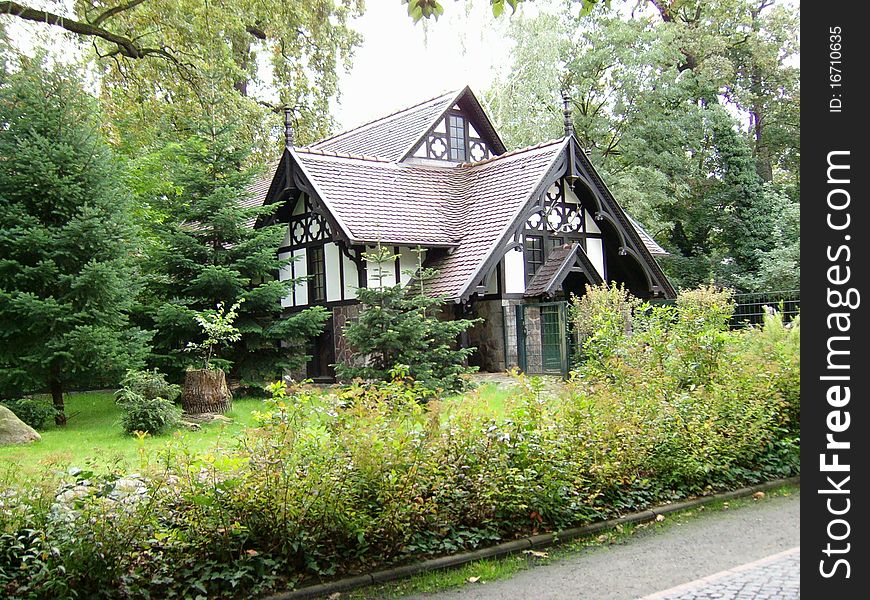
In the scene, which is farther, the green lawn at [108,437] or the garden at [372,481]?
the green lawn at [108,437]

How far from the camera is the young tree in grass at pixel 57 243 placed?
13.0m

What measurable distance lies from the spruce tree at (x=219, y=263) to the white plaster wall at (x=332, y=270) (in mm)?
2194

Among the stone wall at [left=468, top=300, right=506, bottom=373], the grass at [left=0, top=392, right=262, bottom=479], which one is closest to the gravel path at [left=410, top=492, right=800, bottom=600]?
the grass at [left=0, top=392, right=262, bottom=479]

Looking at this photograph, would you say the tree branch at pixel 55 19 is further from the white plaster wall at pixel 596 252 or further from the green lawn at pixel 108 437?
the white plaster wall at pixel 596 252

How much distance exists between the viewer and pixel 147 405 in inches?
482

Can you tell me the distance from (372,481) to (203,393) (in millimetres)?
8166

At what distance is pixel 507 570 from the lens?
6.36m

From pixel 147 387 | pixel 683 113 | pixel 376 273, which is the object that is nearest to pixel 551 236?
pixel 376 273

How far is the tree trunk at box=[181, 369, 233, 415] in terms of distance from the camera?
13797 millimetres

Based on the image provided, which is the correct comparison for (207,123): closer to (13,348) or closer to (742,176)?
(13,348)

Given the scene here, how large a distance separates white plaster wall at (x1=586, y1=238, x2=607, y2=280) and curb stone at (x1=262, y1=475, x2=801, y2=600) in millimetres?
13360

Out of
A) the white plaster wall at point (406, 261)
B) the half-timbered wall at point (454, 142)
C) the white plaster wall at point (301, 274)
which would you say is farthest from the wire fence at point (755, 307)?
the white plaster wall at point (301, 274)
